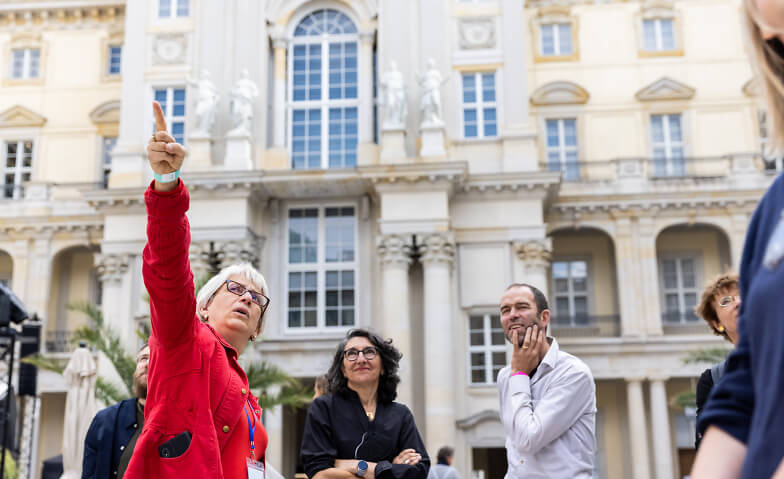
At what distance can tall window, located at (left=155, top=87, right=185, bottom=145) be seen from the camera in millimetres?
24781

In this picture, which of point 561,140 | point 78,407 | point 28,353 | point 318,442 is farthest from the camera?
point 561,140

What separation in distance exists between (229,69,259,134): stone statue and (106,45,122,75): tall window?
31.6ft

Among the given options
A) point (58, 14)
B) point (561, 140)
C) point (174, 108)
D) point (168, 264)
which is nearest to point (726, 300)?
point (168, 264)

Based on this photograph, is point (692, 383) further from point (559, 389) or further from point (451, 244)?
point (559, 389)

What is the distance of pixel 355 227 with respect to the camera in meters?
23.6

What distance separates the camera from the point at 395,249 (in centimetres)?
2206

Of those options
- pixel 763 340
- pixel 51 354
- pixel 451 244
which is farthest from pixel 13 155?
pixel 763 340

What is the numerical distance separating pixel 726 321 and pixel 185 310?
339cm

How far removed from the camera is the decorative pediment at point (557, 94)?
94.4 feet

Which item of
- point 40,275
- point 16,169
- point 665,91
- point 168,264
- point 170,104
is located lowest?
point 168,264

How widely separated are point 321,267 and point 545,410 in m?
19.1

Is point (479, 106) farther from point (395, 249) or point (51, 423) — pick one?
point (51, 423)

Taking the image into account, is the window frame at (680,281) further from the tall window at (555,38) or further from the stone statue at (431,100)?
the stone statue at (431,100)

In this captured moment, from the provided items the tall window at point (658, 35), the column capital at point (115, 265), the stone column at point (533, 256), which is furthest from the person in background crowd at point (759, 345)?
the tall window at point (658, 35)
